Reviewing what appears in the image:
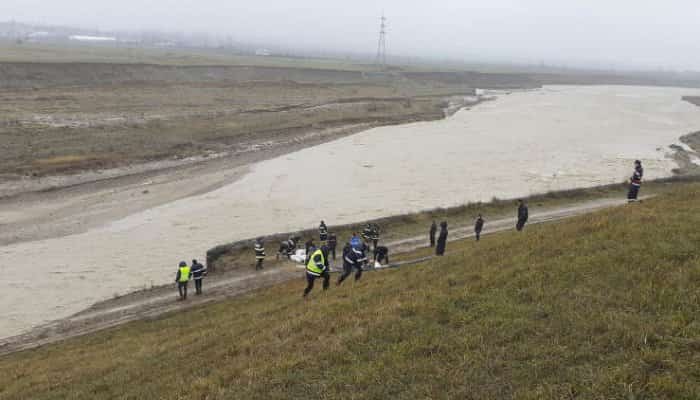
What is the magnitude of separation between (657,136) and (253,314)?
6637 centimetres

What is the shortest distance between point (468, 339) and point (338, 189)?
28208 millimetres

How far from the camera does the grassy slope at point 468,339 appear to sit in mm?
7333

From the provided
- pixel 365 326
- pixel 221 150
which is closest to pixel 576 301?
pixel 365 326

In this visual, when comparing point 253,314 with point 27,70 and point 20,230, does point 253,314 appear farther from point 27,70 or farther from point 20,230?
point 27,70

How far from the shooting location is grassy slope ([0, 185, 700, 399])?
733 centimetres

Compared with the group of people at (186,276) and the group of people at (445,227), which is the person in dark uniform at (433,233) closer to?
the group of people at (445,227)

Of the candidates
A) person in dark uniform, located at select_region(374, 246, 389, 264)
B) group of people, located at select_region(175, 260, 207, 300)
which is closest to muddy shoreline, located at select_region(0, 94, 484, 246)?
group of people, located at select_region(175, 260, 207, 300)

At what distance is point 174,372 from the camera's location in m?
9.65

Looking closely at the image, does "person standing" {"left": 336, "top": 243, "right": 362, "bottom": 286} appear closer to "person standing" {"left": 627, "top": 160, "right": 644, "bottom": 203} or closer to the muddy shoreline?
"person standing" {"left": 627, "top": 160, "right": 644, "bottom": 203}

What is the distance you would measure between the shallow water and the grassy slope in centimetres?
831

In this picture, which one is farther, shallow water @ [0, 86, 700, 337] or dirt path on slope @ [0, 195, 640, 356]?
shallow water @ [0, 86, 700, 337]

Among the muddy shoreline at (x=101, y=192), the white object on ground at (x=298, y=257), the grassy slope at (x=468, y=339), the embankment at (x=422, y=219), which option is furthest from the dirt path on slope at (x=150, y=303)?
the muddy shoreline at (x=101, y=192)

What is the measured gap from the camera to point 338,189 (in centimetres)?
3647

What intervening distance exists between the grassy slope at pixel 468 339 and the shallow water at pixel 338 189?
831 centimetres
